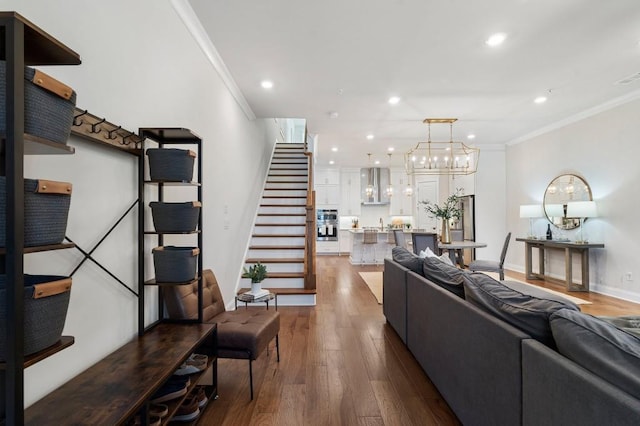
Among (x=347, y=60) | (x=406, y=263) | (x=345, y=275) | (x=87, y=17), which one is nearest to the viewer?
(x=87, y=17)

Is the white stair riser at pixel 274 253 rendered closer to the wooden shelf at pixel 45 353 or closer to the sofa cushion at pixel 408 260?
the sofa cushion at pixel 408 260

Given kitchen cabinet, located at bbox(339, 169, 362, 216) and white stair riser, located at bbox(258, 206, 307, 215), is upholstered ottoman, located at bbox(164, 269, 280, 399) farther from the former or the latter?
kitchen cabinet, located at bbox(339, 169, 362, 216)

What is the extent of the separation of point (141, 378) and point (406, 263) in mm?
2513

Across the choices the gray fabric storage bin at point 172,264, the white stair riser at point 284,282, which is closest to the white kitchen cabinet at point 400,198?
the white stair riser at point 284,282

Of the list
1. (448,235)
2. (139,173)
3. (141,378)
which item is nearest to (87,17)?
(139,173)

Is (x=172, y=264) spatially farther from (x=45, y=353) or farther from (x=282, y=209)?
(x=282, y=209)

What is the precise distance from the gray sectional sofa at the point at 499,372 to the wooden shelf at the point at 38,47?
1932mm

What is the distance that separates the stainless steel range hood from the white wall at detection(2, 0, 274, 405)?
8.60 m

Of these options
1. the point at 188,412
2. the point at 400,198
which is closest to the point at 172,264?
the point at 188,412

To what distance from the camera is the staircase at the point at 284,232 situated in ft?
16.0

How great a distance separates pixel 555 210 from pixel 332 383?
18.3ft

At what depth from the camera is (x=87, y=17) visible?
5.22ft

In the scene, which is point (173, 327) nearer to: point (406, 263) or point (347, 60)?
point (406, 263)

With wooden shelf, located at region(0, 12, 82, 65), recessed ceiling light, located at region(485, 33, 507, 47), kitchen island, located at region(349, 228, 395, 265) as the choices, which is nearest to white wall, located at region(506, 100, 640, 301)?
recessed ceiling light, located at region(485, 33, 507, 47)
